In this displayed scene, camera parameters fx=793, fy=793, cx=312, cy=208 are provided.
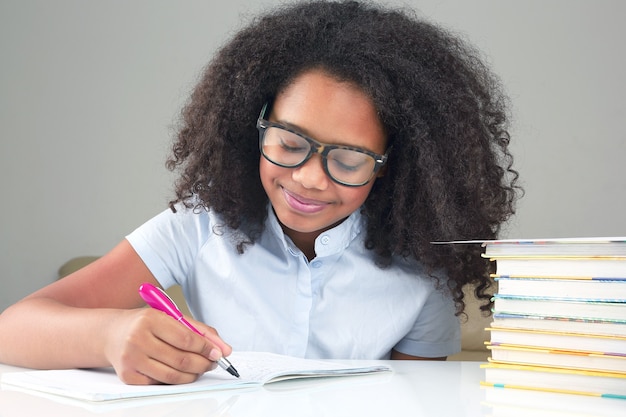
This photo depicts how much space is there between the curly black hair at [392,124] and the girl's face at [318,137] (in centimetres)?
3

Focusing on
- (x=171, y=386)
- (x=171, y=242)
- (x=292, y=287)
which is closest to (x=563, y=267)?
(x=171, y=386)

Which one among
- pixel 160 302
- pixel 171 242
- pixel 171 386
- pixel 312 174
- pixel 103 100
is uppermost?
pixel 103 100

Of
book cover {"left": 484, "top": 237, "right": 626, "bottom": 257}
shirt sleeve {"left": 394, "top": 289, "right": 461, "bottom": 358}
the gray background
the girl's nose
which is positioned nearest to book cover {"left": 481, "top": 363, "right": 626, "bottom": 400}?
book cover {"left": 484, "top": 237, "right": 626, "bottom": 257}

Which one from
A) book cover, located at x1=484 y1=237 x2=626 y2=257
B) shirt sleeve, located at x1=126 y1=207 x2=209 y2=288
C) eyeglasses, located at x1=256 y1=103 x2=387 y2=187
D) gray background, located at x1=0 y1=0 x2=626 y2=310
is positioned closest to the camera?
book cover, located at x1=484 y1=237 x2=626 y2=257

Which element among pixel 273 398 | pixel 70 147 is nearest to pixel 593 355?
pixel 273 398

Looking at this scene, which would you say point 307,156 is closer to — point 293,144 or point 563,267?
point 293,144

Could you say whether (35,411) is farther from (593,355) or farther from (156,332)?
(593,355)

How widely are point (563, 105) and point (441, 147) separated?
2421 millimetres

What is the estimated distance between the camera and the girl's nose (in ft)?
4.25

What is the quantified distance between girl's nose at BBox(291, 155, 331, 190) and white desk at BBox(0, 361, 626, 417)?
375 millimetres

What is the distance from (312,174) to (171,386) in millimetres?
486

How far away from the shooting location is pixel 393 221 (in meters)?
1.47

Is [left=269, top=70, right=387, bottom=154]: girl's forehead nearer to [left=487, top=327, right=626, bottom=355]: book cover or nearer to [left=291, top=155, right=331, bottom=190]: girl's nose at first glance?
[left=291, top=155, right=331, bottom=190]: girl's nose

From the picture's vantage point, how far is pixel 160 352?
3.08 feet
